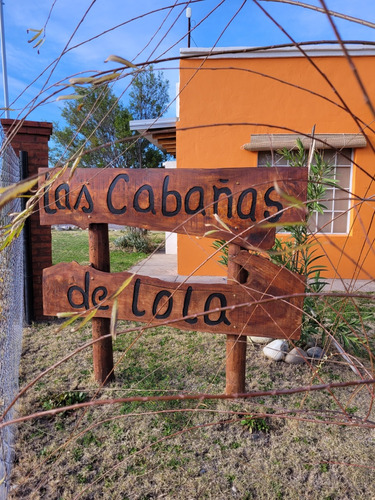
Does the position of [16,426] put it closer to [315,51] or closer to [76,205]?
[76,205]

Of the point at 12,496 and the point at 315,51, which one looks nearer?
the point at 12,496

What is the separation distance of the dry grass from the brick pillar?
1247 mm

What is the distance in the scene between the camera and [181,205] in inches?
81.5

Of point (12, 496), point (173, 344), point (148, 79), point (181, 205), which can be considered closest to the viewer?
point (12, 496)

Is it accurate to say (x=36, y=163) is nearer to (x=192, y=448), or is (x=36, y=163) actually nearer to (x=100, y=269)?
(x=100, y=269)

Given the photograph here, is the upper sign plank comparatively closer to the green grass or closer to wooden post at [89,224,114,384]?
wooden post at [89,224,114,384]

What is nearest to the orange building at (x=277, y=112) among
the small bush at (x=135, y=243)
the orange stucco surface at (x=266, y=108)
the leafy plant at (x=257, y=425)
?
the orange stucco surface at (x=266, y=108)

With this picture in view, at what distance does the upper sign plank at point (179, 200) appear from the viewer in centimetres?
Result: 192

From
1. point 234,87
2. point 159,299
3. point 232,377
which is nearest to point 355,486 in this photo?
point 232,377

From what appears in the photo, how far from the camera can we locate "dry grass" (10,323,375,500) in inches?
63.7

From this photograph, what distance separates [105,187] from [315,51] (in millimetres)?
4532

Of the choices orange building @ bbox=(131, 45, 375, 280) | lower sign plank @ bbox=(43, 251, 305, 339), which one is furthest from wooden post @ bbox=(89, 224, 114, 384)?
orange building @ bbox=(131, 45, 375, 280)

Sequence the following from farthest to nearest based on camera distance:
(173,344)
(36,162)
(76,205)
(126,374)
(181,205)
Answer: (36,162) < (173,344) < (126,374) < (76,205) < (181,205)

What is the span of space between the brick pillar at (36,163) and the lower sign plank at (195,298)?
153 centimetres
